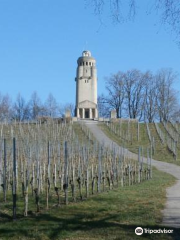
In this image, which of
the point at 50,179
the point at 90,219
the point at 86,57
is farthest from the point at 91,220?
the point at 86,57

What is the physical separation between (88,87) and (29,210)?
53.1m

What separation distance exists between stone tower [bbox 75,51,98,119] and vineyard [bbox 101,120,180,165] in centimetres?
1192

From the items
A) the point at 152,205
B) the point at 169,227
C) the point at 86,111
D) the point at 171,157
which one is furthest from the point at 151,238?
the point at 86,111

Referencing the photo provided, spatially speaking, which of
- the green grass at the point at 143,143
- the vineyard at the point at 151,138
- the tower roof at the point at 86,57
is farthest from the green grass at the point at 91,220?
the tower roof at the point at 86,57

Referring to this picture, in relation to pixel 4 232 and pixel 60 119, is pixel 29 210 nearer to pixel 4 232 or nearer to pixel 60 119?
pixel 4 232

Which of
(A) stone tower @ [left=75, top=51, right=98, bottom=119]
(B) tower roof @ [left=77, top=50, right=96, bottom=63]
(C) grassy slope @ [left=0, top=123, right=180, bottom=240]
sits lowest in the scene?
(C) grassy slope @ [left=0, top=123, right=180, bottom=240]

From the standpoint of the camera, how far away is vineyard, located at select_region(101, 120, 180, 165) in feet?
99.5

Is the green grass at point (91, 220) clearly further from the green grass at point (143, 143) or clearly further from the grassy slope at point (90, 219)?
the green grass at point (143, 143)

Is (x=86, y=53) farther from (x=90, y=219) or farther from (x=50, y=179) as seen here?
(x=90, y=219)

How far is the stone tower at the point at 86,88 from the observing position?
5969cm

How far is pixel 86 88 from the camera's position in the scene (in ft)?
202

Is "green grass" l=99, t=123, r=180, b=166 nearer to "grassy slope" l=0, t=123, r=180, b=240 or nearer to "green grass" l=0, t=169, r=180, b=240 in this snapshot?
"grassy slope" l=0, t=123, r=180, b=240

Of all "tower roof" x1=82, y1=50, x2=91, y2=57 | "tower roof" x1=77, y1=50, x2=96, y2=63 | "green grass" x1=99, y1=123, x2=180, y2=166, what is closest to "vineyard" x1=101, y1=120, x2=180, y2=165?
"green grass" x1=99, y1=123, x2=180, y2=166

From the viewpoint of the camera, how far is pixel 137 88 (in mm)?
60156
